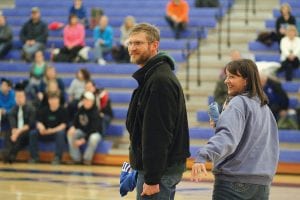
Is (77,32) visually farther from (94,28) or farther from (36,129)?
(36,129)

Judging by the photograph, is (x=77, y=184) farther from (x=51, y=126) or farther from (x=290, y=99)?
(x=290, y=99)

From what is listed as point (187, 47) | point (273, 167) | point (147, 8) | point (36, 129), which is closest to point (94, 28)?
point (147, 8)

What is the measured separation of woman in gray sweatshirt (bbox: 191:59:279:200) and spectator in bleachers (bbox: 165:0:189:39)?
11.6 metres

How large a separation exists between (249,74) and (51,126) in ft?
29.7

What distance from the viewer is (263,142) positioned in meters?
4.15

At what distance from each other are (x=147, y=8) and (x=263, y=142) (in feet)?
44.1

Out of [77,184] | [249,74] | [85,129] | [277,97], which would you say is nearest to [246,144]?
[249,74]

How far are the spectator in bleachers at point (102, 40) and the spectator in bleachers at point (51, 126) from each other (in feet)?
7.76

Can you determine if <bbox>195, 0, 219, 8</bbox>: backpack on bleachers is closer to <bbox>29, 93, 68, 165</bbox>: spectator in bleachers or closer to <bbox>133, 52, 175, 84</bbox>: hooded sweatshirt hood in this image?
<bbox>29, 93, 68, 165</bbox>: spectator in bleachers

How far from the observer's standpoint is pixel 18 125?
42.8 feet

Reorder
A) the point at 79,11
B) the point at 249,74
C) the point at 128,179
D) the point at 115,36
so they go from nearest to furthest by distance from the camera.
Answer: the point at 249,74 → the point at 128,179 → the point at 115,36 → the point at 79,11

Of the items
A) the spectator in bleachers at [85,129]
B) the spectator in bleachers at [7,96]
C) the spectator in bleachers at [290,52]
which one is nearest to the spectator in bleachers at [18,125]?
the spectator in bleachers at [7,96]

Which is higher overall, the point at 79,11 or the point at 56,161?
the point at 79,11

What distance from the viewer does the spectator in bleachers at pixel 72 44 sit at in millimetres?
15516
